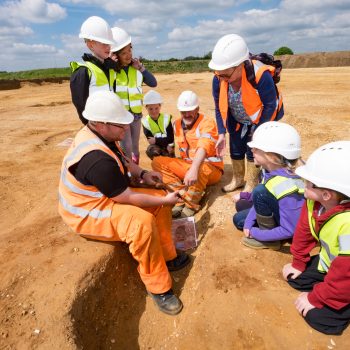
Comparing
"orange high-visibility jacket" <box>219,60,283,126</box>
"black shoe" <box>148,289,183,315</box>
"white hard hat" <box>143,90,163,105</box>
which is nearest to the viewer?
"black shoe" <box>148,289,183,315</box>

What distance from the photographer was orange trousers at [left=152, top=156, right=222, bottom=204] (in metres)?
4.33

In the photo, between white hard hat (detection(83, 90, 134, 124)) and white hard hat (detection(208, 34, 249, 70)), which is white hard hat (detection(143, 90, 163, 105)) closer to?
white hard hat (detection(208, 34, 249, 70))

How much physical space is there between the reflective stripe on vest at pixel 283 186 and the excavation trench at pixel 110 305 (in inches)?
63.7

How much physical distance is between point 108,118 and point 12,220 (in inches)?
103

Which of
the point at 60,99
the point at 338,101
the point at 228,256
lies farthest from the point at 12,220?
the point at 60,99

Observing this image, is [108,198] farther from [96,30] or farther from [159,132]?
[159,132]

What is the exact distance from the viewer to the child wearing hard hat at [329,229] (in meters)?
2.07

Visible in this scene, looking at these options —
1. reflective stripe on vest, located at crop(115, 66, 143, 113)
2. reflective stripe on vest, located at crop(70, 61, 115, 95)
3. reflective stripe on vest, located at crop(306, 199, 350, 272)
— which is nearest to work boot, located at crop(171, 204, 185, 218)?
reflective stripe on vest, located at crop(115, 66, 143, 113)

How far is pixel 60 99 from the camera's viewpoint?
15906 mm

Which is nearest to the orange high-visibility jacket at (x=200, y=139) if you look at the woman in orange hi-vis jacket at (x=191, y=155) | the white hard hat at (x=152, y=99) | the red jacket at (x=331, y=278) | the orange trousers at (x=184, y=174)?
the woman in orange hi-vis jacket at (x=191, y=155)

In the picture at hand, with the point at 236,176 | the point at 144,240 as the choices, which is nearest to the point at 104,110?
the point at 144,240

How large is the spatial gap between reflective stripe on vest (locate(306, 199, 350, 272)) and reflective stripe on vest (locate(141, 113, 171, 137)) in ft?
11.1

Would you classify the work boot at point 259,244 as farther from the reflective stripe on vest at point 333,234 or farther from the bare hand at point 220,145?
the bare hand at point 220,145

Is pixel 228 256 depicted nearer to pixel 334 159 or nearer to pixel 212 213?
pixel 212 213
